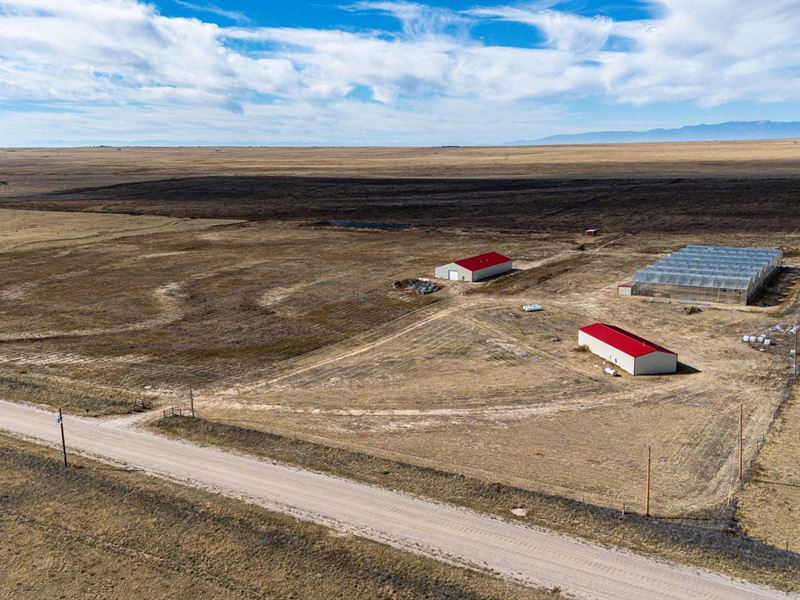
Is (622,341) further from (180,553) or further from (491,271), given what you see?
(180,553)

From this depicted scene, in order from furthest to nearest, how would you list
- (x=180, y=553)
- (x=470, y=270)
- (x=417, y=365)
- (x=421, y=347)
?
(x=470, y=270)
(x=421, y=347)
(x=417, y=365)
(x=180, y=553)

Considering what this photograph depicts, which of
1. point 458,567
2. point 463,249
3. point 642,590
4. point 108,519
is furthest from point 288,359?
point 463,249

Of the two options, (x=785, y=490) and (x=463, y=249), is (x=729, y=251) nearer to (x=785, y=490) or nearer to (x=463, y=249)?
(x=463, y=249)

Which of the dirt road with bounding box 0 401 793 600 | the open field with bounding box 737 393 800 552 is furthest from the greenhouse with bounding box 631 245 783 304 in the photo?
the dirt road with bounding box 0 401 793 600

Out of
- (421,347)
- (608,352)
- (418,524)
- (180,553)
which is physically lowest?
(421,347)

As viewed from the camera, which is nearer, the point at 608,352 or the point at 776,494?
the point at 776,494

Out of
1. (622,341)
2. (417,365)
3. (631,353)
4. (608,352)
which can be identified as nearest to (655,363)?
(631,353)

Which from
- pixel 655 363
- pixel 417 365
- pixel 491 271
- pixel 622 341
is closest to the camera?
pixel 655 363
